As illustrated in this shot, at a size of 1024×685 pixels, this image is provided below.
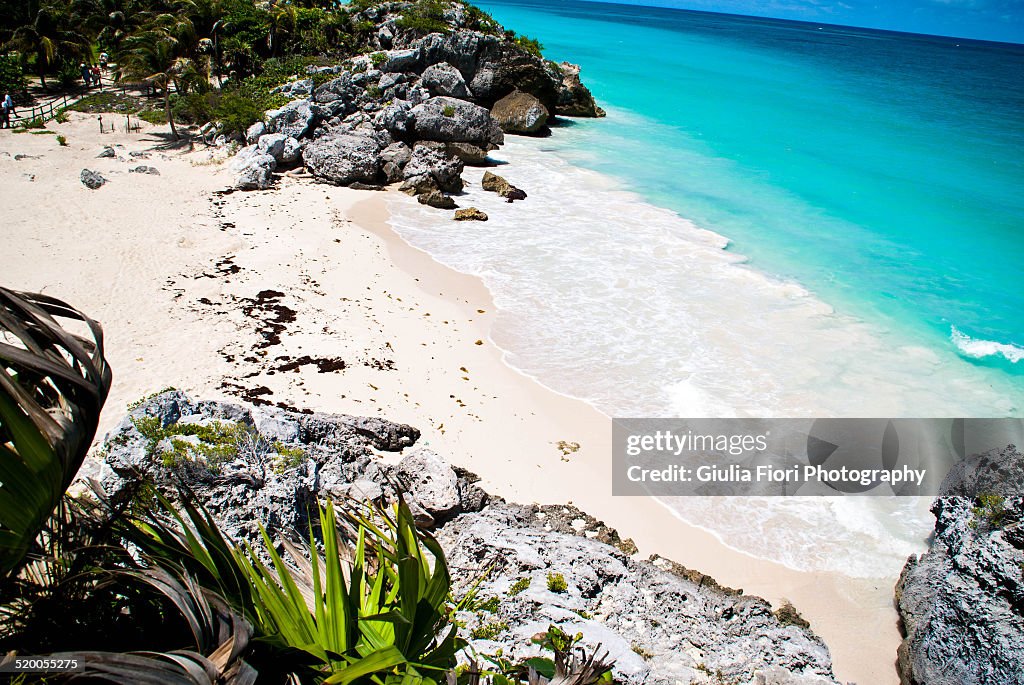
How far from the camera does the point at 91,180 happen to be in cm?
1861

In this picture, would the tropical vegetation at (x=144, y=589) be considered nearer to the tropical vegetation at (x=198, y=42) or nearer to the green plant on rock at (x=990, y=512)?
the green plant on rock at (x=990, y=512)

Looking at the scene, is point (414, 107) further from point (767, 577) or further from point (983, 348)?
point (767, 577)

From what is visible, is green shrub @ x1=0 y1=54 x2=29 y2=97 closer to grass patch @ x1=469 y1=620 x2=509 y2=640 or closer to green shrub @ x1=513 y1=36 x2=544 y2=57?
green shrub @ x1=513 y1=36 x2=544 y2=57

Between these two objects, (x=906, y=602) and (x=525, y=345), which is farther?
(x=525, y=345)

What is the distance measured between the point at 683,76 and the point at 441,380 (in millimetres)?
56060

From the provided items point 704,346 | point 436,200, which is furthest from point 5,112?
point 704,346

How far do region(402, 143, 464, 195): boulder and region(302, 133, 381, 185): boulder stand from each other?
1.33m

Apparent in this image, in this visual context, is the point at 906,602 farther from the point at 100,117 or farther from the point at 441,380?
the point at 100,117

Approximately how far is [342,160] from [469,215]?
18.2ft

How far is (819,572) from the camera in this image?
8.89 meters

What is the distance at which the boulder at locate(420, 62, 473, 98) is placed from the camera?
96.2ft

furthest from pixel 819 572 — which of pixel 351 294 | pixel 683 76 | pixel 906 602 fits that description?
pixel 683 76

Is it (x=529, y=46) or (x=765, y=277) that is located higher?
(x=529, y=46)

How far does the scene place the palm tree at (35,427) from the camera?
2.02m
